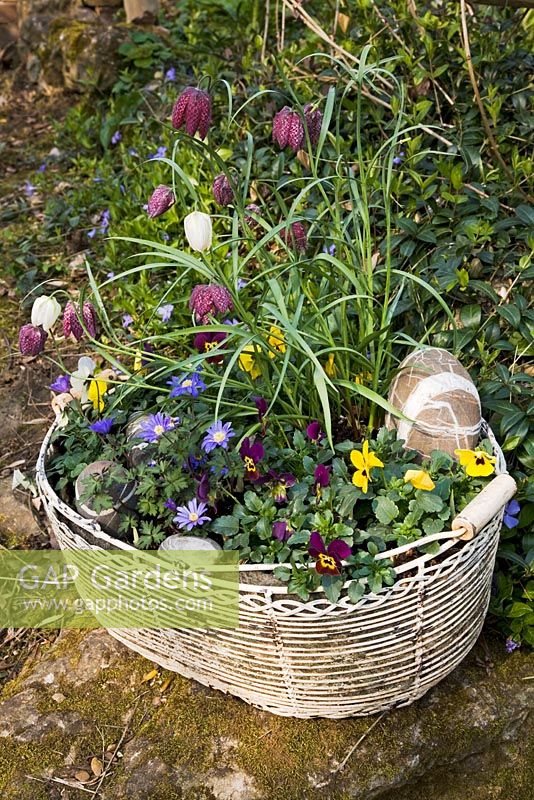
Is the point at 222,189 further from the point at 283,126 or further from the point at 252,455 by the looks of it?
the point at 252,455

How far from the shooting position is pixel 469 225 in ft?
7.54

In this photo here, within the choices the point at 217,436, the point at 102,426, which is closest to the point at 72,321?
the point at 102,426

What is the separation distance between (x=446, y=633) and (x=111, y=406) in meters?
0.90

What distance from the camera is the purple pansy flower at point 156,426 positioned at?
1736 mm

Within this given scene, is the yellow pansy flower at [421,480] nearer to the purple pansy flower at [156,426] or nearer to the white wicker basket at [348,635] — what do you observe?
the white wicker basket at [348,635]

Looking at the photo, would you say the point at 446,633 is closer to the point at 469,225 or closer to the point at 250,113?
the point at 469,225

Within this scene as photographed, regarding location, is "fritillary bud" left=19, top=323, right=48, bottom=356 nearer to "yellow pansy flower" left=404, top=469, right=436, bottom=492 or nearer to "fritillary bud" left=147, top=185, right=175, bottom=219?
"fritillary bud" left=147, top=185, right=175, bottom=219

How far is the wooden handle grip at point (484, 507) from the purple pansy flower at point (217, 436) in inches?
18.9

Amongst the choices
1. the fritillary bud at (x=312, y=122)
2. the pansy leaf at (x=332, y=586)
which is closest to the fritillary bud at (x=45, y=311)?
the fritillary bud at (x=312, y=122)

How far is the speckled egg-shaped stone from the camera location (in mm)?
1714

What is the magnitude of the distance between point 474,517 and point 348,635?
0.33 meters

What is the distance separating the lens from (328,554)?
1.47 m

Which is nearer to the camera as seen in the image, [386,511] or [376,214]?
[386,511]

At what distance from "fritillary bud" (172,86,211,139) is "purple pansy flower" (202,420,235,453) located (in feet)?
1.90
